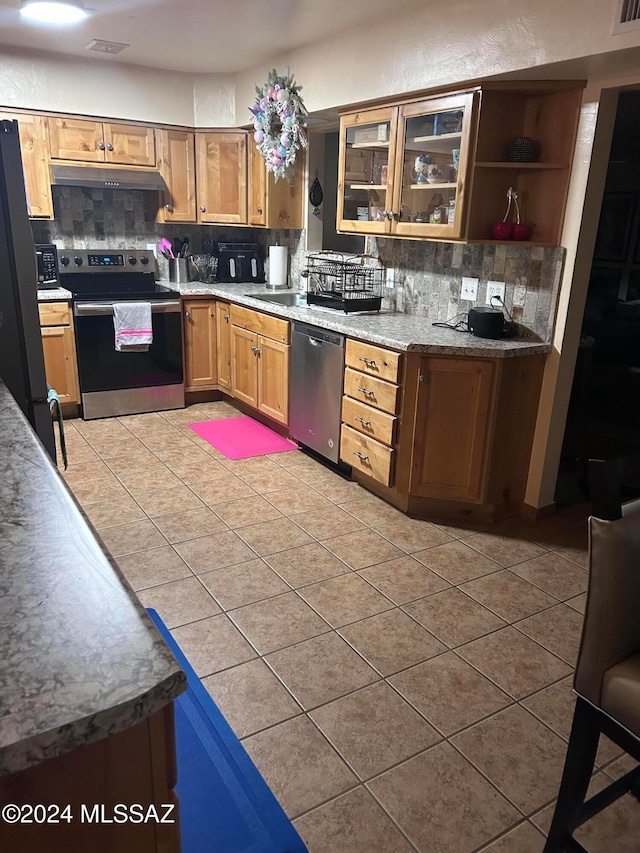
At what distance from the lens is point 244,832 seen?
1.47m

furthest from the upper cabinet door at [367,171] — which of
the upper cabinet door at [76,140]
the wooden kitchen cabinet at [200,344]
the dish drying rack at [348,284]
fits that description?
the upper cabinet door at [76,140]

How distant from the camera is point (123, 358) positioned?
15.3ft

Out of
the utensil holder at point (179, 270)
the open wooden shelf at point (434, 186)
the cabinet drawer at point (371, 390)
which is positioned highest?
the open wooden shelf at point (434, 186)

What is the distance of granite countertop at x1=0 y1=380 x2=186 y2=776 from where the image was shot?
709 millimetres

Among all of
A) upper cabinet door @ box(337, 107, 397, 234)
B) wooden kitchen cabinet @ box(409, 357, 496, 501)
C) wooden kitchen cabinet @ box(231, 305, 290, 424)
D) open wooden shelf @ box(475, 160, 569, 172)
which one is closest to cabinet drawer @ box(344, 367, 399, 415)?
wooden kitchen cabinet @ box(409, 357, 496, 501)

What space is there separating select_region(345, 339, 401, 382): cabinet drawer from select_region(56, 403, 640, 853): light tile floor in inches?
28.4

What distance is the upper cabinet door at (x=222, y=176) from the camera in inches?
194

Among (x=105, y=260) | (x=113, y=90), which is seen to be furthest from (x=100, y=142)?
(x=105, y=260)

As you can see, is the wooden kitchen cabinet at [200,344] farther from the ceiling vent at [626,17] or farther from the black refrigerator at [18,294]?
the ceiling vent at [626,17]

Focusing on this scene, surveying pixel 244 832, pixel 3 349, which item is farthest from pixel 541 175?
pixel 244 832

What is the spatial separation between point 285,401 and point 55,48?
109 inches

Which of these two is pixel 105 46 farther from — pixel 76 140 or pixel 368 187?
pixel 368 187

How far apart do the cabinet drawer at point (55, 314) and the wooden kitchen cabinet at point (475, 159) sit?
2250mm

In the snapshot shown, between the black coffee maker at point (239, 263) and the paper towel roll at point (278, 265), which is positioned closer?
the paper towel roll at point (278, 265)
